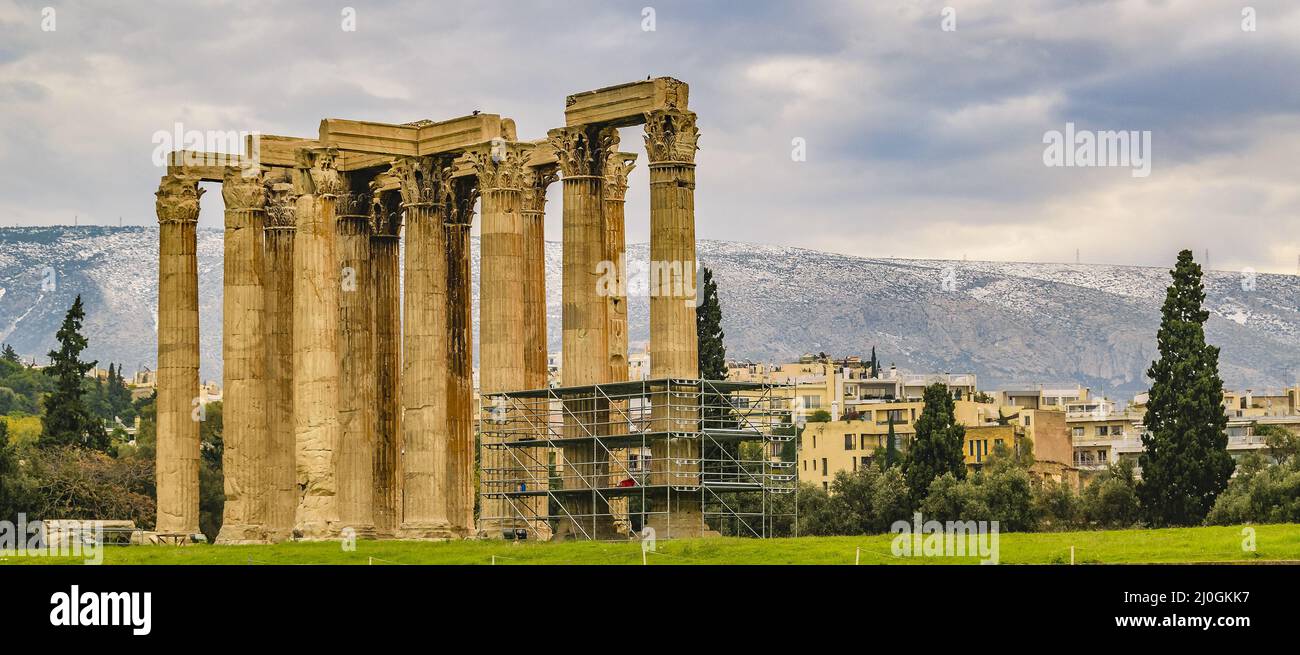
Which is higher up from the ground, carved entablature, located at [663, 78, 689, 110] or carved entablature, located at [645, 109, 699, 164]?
carved entablature, located at [663, 78, 689, 110]

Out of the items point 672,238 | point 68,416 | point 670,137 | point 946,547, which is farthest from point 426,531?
point 68,416

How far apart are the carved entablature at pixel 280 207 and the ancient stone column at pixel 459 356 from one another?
6.67 m

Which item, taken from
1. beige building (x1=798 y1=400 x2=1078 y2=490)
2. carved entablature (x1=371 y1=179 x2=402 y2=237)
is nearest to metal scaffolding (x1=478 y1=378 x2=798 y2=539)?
carved entablature (x1=371 y1=179 x2=402 y2=237)

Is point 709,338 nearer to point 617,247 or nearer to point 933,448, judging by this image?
point 933,448

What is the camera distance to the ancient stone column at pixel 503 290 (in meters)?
76.2

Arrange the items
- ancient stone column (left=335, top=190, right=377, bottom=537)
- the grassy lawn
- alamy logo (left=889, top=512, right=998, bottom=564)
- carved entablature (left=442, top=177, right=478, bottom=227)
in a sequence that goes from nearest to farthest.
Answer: the grassy lawn
alamy logo (left=889, top=512, right=998, bottom=564)
carved entablature (left=442, top=177, right=478, bottom=227)
ancient stone column (left=335, top=190, right=377, bottom=537)

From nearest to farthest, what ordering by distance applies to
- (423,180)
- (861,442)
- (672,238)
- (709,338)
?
(672,238), (423,180), (709,338), (861,442)

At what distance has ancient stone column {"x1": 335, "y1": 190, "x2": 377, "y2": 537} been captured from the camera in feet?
268

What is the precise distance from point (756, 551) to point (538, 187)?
2388 centimetres

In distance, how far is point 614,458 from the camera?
72.5 metres

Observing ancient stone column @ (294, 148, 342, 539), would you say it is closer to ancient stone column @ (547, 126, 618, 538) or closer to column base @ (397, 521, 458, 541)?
column base @ (397, 521, 458, 541)

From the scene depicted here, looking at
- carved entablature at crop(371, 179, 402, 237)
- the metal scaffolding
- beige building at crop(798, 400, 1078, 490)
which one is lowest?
beige building at crop(798, 400, 1078, 490)

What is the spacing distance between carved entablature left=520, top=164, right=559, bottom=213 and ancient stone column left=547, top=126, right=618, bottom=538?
524 cm

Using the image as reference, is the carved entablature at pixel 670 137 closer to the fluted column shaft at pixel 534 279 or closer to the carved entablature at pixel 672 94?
the carved entablature at pixel 672 94
